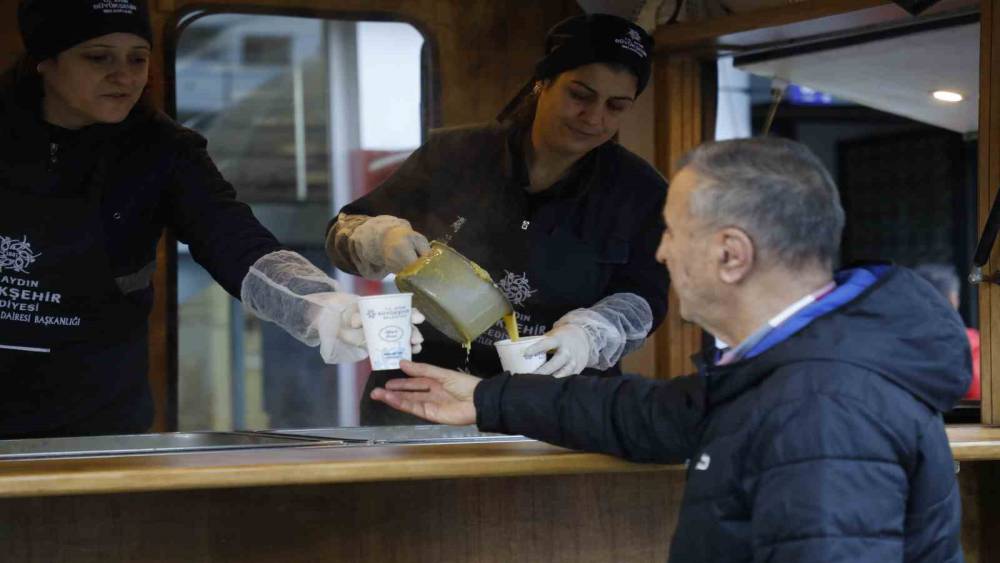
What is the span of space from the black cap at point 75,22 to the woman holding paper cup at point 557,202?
25.2 inches

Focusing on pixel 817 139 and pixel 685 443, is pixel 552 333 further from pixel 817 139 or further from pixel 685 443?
pixel 817 139

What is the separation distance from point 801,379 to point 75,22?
173 centimetres

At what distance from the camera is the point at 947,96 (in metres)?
3.83

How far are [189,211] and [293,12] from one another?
0.96m

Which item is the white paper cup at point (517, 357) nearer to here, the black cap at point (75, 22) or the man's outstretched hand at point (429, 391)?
the man's outstretched hand at point (429, 391)

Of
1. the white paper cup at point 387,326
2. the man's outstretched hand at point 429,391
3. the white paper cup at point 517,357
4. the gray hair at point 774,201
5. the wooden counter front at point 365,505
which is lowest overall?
the wooden counter front at point 365,505

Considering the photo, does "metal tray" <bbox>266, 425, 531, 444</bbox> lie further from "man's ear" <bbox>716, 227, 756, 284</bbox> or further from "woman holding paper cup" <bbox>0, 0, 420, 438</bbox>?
"man's ear" <bbox>716, 227, 756, 284</bbox>

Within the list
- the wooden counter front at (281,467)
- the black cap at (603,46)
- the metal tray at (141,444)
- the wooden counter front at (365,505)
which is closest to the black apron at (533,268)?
the black cap at (603,46)

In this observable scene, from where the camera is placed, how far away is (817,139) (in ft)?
23.6

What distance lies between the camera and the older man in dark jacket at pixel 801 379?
1.64 m

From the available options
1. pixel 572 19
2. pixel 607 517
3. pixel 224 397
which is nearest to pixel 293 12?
pixel 572 19

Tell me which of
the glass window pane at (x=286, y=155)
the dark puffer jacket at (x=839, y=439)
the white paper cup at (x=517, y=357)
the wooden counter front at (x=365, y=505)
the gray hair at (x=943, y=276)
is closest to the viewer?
the dark puffer jacket at (x=839, y=439)

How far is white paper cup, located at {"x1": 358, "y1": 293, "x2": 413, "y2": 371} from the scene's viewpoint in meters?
2.21

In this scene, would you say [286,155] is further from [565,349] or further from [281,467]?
[281,467]
